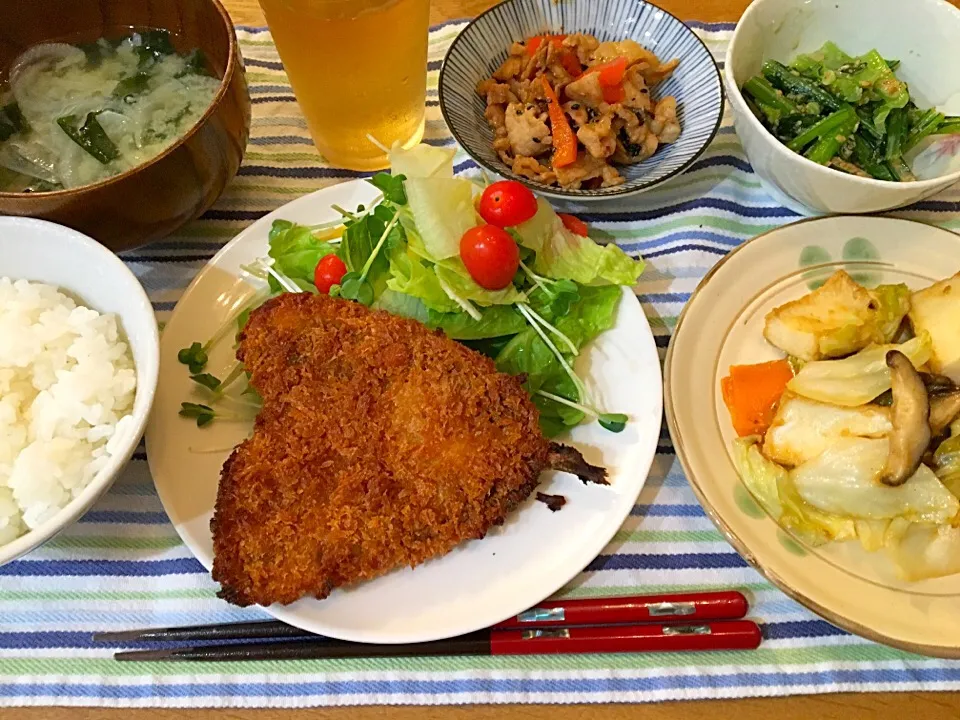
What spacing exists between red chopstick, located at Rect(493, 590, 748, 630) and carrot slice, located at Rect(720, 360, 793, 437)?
0.43 meters

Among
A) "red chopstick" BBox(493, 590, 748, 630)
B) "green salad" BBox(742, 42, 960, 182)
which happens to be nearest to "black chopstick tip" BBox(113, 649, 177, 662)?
"red chopstick" BBox(493, 590, 748, 630)

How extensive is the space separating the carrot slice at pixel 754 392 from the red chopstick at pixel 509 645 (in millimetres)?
494

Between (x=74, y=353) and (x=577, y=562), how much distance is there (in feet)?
3.98

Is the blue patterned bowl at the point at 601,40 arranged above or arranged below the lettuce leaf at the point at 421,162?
above

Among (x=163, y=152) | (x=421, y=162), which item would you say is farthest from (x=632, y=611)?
(x=163, y=152)

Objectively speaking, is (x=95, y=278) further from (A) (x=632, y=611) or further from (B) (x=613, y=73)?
(B) (x=613, y=73)

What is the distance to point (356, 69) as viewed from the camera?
6.42 ft

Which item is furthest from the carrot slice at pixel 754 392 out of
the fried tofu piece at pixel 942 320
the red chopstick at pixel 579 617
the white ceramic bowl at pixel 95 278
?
the white ceramic bowl at pixel 95 278

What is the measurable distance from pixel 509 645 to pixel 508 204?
1043 millimetres

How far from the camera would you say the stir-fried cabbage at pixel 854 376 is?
66.4 inches

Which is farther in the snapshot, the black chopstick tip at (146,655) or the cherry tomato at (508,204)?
the cherry tomato at (508,204)

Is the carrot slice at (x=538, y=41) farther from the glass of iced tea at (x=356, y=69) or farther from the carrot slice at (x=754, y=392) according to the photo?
the carrot slice at (x=754, y=392)

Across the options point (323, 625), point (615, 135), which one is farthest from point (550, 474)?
point (615, 135)

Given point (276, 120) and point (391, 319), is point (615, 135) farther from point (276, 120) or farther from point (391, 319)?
point (276, 120)
